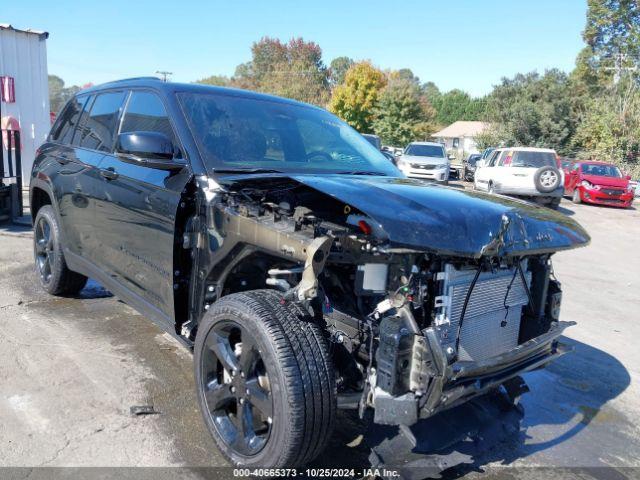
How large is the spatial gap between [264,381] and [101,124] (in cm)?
283

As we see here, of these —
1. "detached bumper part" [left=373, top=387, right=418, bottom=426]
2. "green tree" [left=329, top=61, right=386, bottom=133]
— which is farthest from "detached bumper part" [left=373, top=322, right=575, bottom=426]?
"green tree" [left=329, top=61, right=386, bottom=133]

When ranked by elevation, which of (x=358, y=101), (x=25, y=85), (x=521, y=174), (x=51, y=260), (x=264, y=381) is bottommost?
(x=51, y=260)

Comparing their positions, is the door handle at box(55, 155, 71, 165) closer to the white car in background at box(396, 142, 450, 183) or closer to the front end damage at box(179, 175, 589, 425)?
the front end damage at box(179, 175, 589, 425)

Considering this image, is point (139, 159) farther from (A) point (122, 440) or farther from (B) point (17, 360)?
(B) point (17, 360)

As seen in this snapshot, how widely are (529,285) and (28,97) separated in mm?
13934

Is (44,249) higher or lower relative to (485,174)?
lower

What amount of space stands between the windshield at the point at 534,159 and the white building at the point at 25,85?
1325 cm

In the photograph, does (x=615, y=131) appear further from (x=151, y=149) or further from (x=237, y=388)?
(x=237, y=388)

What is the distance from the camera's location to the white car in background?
766 inches

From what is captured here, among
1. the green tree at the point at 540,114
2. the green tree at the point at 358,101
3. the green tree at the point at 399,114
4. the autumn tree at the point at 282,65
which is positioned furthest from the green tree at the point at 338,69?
the green tree at the point at 540,114

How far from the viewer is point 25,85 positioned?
523 inches

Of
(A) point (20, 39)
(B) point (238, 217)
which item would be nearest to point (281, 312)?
(B) point (238, 217)

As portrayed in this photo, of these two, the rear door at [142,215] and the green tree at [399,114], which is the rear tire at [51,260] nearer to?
the rear door at [142,215]

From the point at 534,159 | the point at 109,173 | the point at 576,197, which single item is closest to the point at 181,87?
the point at 109,173
